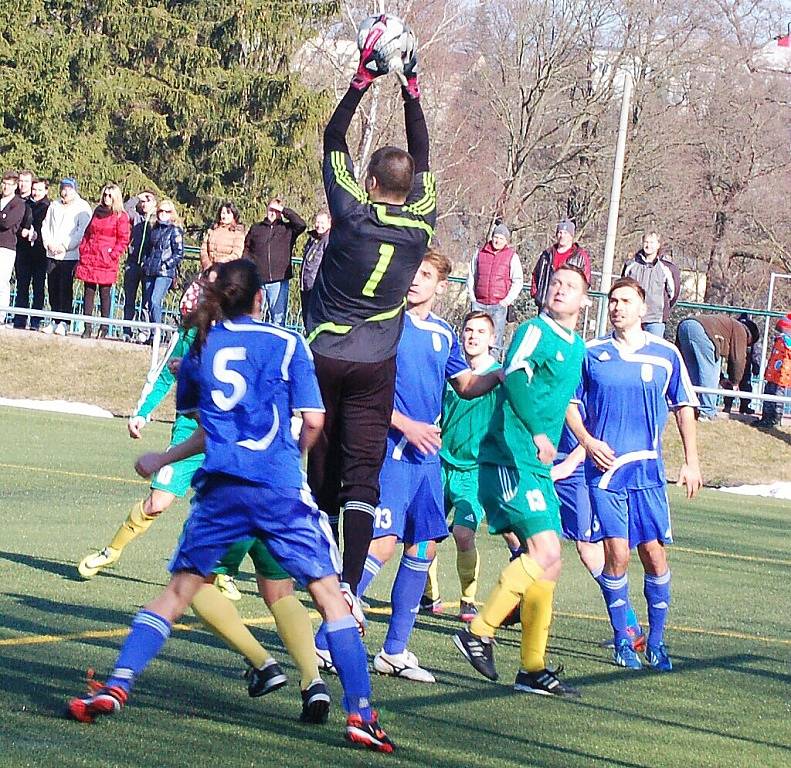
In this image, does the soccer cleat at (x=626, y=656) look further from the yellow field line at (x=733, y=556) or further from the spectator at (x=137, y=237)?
the spectator at (x=137, y=237)

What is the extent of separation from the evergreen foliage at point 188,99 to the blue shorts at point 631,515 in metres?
27.4

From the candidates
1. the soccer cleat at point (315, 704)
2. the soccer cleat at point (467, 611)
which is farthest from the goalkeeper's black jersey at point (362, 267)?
the soccer cleat at point (467, 611)

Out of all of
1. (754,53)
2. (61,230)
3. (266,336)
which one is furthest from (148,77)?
(266,336)

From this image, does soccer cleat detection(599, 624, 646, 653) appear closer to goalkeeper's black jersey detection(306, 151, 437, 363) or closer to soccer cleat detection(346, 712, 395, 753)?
goalkeeper's black jersey detection(306, 151, 437, 363)

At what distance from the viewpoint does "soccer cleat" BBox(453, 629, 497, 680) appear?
6629mm

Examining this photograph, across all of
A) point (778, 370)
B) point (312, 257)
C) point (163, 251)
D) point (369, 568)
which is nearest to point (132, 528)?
point (369, 568)

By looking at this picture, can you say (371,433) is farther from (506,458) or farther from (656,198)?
(656,198)

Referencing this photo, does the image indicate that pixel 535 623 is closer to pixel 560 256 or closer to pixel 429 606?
pixel 429 606

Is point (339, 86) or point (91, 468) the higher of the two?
point (339, 86)

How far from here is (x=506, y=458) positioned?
263 inches

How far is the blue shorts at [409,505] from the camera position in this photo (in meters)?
7.06

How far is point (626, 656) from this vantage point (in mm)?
7668

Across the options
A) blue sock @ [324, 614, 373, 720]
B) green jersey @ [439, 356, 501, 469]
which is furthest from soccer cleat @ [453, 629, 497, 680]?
green jersey @ [439, 356, 501, 469]

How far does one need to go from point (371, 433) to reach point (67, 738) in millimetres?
2084
